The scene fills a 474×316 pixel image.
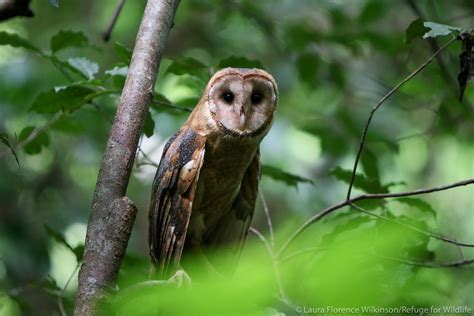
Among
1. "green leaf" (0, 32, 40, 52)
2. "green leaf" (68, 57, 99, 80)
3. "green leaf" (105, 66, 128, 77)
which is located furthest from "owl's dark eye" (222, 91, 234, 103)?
"green leaf" (0, 32, 40, 52)

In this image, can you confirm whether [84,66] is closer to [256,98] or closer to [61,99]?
[61,99]

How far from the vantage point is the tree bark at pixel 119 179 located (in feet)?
6.58

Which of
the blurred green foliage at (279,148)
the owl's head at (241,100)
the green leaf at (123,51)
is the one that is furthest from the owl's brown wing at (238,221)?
the green leaf at (123,51)

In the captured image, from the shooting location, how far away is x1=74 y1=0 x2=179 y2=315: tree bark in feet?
6.58

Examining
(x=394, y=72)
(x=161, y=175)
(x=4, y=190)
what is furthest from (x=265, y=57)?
(x=161, y=175)

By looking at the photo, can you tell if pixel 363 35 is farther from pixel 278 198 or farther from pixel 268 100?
pixel 278 198

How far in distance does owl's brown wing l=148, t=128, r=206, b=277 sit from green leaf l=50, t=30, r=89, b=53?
711 millimetres

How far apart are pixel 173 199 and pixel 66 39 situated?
973 millimetres

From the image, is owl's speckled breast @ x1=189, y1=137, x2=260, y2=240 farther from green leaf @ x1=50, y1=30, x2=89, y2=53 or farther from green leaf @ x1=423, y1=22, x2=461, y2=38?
green leaf @ x1=423, y1=22, x2=461, y2=38

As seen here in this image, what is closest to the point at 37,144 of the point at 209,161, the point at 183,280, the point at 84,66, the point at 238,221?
the point at 84,66

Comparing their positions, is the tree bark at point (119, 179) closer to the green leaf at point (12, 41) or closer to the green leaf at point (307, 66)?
the green leaf at point (12, 41)

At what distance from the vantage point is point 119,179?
2.21 m

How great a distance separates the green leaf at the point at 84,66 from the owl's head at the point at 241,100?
1.87 ft

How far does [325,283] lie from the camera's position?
66 cm
